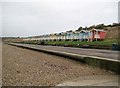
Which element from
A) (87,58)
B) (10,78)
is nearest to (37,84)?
(10,78)

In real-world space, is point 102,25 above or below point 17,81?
above

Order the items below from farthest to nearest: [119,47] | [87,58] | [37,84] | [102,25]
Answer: [102,25] → [119,47] → [87,58] → [37,84]

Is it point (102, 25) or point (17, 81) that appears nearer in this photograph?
point (17, 81)

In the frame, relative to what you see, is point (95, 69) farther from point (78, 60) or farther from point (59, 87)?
point (59, 87)

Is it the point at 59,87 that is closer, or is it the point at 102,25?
the point at 59,87

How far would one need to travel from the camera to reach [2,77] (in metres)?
7.75

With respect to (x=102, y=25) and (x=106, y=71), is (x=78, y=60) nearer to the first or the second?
(x=106, y=71)

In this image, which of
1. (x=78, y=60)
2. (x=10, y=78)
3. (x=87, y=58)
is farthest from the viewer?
(x=78, y=60)

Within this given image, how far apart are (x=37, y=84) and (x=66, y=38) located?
8500cm

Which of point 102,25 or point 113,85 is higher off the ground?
point 102,25

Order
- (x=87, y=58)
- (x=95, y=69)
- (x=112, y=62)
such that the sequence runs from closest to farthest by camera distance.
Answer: (x=112, y=62) < (x=95, y=69) < (x=87, y=58)

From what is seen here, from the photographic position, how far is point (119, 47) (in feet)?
89.8

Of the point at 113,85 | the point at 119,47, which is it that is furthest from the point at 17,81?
the point at 119,47

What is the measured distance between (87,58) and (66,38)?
3152 inches
